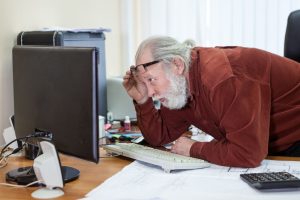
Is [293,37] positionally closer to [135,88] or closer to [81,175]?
[135,88]

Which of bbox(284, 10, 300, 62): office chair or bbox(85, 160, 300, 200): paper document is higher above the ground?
bbox(284, 10, 300, 62): office chair

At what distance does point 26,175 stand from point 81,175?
6.6 inches

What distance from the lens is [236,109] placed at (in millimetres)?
1417

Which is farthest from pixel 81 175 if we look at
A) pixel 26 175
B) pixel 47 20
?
pixel 47 20

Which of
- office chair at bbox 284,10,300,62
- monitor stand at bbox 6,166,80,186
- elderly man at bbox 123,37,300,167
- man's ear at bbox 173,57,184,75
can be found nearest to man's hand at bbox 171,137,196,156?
elderly man at bbox 123,37,300,167

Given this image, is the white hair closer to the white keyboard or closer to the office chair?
the white keyboard

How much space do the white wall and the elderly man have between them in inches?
21.2

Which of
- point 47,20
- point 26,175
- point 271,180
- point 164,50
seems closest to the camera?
point 271,180

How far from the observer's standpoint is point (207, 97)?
1541 mm

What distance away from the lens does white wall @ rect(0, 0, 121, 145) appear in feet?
6.34

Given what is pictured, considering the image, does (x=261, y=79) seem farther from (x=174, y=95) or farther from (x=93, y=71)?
(x=93, y=71)

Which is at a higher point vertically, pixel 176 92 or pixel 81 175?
pixel 176 92

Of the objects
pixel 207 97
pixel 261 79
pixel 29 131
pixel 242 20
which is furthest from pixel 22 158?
pixel 242 20

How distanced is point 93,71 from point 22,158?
0.64m
